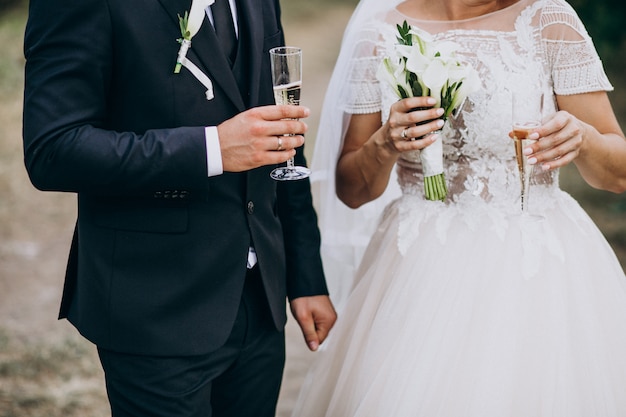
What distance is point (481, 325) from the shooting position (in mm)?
2502

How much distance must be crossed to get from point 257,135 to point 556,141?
0.92 m

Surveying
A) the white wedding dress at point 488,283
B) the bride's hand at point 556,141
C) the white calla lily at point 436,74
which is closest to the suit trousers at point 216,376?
the white wedding dress at point 488,283

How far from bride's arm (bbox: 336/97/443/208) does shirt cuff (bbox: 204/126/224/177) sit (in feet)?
2.03

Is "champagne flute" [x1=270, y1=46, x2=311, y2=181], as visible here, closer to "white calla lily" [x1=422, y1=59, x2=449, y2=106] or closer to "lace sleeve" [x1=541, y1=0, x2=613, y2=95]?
"white calla lily" [x1=422, y1=59, x2=449, y2=106]

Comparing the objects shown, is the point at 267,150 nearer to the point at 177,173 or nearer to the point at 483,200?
the point at 177,173

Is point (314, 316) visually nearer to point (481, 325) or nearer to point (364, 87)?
point (481, 325)

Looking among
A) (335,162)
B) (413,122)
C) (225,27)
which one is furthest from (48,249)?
(413,122)

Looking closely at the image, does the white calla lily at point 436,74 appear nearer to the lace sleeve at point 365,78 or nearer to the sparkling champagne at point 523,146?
the sparkling champagne at point 523,146

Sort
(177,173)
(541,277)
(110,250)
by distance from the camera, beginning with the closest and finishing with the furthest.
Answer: (177,173), (110,250), (541,277)

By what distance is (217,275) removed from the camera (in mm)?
2307

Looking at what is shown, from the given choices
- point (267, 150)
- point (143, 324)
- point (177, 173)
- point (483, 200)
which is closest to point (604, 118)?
point (483, 200)

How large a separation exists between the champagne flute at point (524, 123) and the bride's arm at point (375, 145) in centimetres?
23

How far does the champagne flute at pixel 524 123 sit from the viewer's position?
233cm

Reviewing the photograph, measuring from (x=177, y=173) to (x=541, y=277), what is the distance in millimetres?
1240
